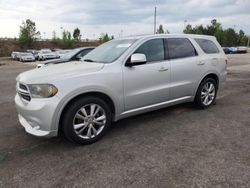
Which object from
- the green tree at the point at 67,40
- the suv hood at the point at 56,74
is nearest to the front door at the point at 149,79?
the suv hood at the point at 56,74

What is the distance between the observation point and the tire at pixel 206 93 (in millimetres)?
5230

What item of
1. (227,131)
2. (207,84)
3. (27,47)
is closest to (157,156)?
(227,131)

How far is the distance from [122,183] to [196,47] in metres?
3.55

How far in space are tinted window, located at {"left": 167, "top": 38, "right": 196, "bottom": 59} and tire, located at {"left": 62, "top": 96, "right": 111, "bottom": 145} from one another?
1824mm

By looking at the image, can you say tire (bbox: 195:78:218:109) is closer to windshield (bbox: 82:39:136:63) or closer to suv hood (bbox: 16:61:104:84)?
windshield (bbox: 82:39:136:63)

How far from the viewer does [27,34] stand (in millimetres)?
56438

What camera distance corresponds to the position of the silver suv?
11.1ft

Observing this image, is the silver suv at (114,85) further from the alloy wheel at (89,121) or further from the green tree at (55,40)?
the green tree at (55,40)

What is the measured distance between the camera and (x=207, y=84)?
17.6ft

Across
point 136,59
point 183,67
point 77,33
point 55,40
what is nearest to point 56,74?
point 136,59

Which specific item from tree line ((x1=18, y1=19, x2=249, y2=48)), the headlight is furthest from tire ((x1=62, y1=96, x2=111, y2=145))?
tree line ((x1=18, y1=19, x2=249, y2=48))

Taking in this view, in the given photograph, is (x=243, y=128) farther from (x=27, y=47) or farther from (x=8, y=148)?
(x=27, y=47)

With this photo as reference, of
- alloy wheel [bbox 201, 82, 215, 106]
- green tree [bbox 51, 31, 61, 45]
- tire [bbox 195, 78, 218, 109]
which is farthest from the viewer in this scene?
green tree [bbox 51, 31, 61, 45]

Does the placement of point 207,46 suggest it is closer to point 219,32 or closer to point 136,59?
point 136,59
